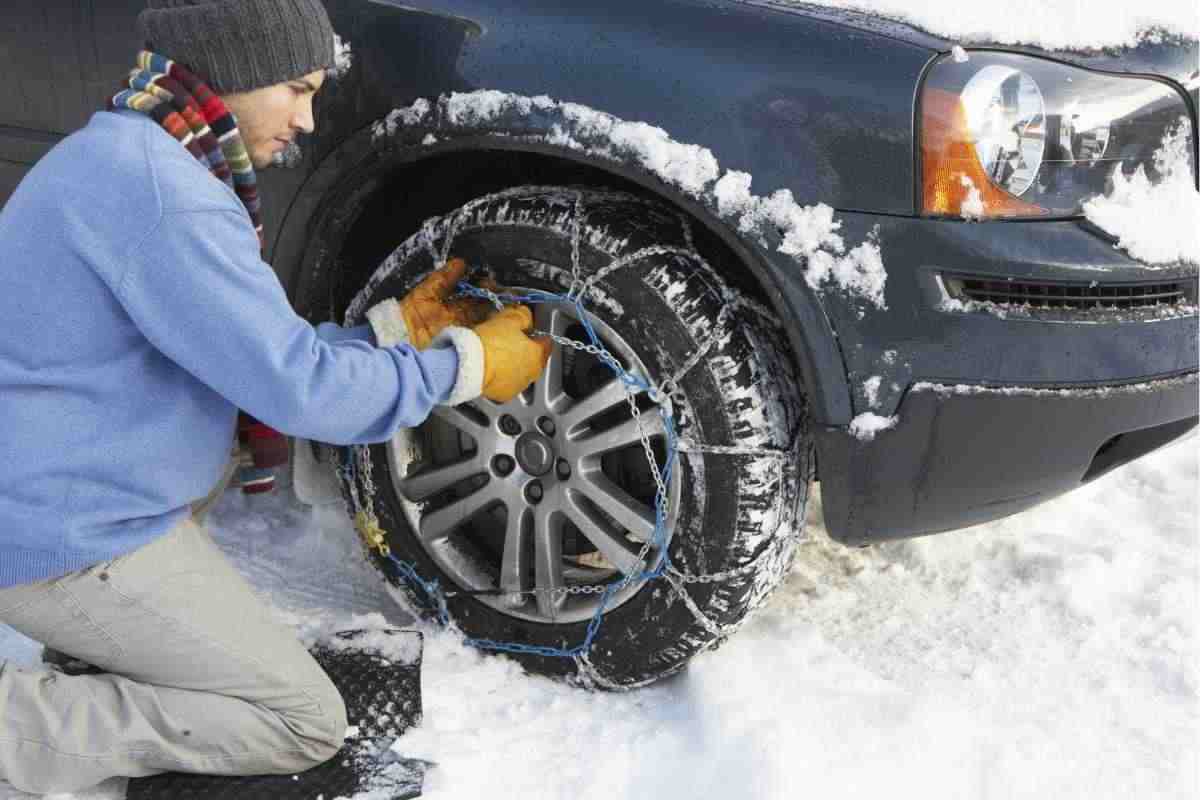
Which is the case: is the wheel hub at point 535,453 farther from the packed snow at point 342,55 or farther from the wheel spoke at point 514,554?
the packed snow at point 342,55

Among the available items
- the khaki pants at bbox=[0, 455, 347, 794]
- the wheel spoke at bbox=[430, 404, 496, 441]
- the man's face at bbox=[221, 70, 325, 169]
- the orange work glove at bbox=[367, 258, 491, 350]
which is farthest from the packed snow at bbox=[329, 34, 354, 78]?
the khaki pants at bbox=[0, 455, 347, 794]

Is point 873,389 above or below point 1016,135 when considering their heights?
below

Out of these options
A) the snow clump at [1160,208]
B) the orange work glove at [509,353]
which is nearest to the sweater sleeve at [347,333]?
the orange work glove at [509,353]

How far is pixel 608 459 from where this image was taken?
2.42 metres

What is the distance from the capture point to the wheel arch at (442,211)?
1962 millimetres

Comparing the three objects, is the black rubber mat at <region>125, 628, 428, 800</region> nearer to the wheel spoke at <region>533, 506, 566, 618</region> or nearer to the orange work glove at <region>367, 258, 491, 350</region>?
the wheel spoke at <region>533, 506, 566, 618</region>

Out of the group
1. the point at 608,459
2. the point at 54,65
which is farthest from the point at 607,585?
the point at 54,65

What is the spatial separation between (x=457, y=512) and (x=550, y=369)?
40 centimetres

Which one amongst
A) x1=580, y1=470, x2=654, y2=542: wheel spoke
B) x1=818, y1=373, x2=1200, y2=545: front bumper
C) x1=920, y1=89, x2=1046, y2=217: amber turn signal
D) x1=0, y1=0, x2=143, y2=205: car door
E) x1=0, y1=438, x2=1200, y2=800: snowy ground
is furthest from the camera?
x1=0, y1=0, x2=143, y2=205: car door

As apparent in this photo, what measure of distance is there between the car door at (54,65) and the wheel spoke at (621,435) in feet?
4.25

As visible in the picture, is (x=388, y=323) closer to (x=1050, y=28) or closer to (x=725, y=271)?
(x=725, y=271)

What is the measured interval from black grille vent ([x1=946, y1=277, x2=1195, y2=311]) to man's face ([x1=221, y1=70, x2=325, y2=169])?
111 centimetres

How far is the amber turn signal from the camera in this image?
1.86 metres

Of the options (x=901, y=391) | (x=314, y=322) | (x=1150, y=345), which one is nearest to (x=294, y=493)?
(x=314, y=322)
